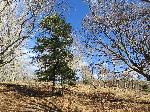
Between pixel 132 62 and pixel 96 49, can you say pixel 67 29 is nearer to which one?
pixel 96 49

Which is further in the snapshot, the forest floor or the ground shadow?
the ground shadow

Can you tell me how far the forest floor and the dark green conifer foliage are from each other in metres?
1.47

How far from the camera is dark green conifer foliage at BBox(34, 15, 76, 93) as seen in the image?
3078 cm

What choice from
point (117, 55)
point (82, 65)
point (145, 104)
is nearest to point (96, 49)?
point (117, 55)

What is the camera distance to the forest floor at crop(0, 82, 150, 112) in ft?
81.9

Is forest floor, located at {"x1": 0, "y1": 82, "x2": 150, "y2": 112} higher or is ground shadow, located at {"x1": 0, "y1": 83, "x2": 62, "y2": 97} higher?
ground shadow, located at {"x1": 0, "y1": 83, "x2": 62, "y2": 97}

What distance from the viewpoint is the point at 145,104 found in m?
27.9

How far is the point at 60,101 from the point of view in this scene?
27.5 meters

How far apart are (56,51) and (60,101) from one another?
541 cm

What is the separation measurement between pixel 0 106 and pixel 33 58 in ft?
28.8

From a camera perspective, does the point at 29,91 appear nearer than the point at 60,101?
No

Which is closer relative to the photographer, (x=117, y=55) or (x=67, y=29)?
(x=117, y=55)

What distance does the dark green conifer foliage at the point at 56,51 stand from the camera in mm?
30781

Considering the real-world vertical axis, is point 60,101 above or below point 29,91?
below
